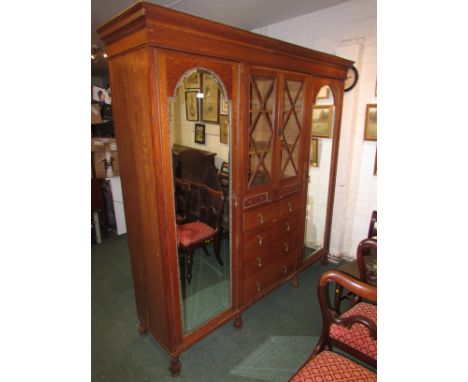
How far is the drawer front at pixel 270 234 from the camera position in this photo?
203 centimetres

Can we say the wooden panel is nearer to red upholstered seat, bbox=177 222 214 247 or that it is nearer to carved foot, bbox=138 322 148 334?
red upholstered seat, bbox=177 222 214 247

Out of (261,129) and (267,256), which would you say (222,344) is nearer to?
(267,256)

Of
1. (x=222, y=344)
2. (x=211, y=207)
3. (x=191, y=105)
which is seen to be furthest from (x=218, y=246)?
(x=191, y=105)

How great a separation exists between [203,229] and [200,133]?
792 millimetres

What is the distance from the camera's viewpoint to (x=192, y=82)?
1.89 m

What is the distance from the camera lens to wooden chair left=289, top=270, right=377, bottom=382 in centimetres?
120

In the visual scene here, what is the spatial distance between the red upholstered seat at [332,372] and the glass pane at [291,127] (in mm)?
1275

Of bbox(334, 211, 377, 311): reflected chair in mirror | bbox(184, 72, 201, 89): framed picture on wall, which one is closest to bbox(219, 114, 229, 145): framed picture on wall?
bbox(184, 72, 201, 89): framed picture on wall

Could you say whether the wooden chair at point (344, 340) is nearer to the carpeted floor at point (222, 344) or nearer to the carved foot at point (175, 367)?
the carpeted floor at point (222, 344)

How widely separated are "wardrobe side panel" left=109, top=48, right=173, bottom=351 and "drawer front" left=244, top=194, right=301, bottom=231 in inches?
26.7
